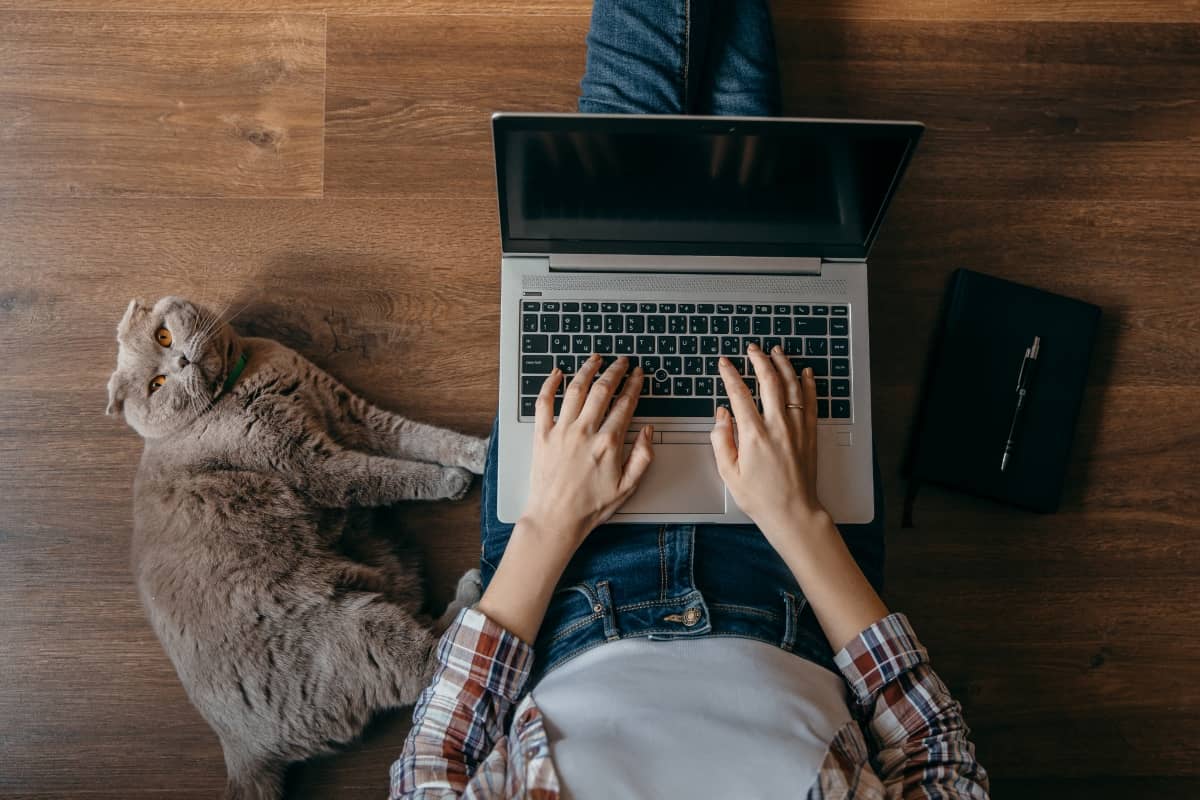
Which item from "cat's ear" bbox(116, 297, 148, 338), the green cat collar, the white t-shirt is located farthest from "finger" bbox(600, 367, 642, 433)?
"cat's ear" bbox(116, 297, 148, 338)

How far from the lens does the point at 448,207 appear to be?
3.79ft

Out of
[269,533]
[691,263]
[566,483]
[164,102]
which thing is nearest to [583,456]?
[566,483]

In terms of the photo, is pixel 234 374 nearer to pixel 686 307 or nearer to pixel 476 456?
pixel 476 456

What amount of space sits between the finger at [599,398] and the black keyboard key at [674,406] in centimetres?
5

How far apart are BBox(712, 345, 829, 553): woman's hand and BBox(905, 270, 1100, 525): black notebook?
1.05 ft

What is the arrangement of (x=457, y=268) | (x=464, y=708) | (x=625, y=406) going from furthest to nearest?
(x=457, y=268), (x=625, y=406), (x=464, y=708)

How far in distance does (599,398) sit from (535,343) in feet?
0.36

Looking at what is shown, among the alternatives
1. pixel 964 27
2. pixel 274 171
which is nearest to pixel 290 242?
pixel 274 171

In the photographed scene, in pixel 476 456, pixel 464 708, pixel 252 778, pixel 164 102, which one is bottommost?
pixel 252 778

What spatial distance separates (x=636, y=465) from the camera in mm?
854

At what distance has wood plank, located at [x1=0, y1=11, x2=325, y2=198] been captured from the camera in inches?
45.5

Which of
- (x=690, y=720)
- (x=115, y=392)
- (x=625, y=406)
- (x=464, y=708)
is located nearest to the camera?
(x=690, y=720)

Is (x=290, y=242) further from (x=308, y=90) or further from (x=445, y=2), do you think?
(x=445, y=2)

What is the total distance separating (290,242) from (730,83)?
2.29ft
